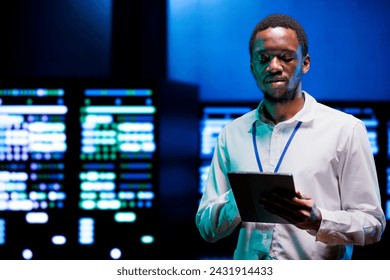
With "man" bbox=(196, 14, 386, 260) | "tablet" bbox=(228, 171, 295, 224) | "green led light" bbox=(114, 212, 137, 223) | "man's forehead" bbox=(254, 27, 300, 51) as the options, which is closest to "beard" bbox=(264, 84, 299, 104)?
"man" bbox=(196, 14, 386, 260)

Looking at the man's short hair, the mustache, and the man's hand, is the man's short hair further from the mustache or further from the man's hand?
the man's hand

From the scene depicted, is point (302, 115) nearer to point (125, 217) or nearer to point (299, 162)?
point (299, 162)

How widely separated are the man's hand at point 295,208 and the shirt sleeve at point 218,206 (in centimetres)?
16

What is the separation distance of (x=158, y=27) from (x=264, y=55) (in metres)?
2.49

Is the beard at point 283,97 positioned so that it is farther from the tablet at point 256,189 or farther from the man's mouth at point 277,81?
the tablet at point 256,189

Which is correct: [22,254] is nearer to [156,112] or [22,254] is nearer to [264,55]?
[156,112]

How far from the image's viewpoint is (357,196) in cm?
162

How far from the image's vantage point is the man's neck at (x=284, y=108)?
5.62ft

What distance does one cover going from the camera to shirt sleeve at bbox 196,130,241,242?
1.68 metres

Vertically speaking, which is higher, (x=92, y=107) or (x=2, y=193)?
(x=92, y=107)

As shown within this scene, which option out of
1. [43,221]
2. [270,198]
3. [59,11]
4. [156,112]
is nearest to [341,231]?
[270,198]

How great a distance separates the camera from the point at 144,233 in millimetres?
3551

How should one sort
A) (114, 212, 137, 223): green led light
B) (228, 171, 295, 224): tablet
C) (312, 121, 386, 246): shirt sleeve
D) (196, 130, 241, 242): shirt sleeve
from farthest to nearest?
(114, 212, 137, 223): green led light → (196, 130, 241, 242): shirt sleeve → (312, 121, 386, 246): shirt sleeve → (228, 171, 295, 224): tablet

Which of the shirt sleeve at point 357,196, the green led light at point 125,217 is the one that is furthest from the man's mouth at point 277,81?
the green led light at point 125,217
